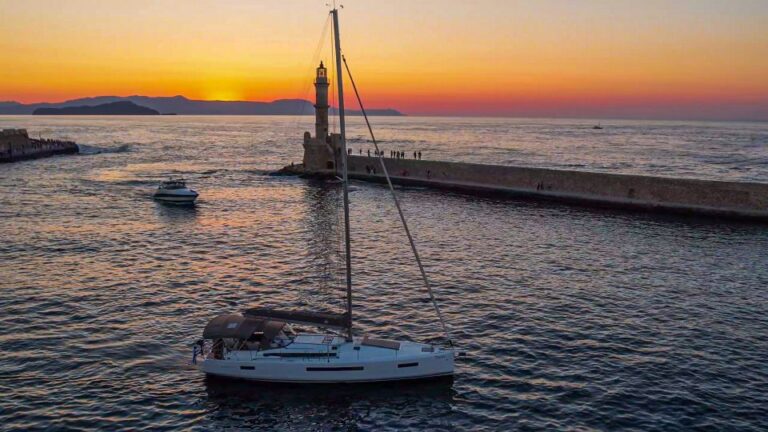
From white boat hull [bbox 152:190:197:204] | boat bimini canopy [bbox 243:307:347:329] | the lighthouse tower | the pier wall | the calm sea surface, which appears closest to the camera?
the calm sea surface

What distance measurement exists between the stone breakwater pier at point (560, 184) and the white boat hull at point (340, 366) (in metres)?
38.5

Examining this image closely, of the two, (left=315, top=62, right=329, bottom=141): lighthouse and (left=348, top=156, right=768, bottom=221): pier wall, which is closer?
(left=348, top=156, right=768, bottom=221): pier wall

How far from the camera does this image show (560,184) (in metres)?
56.7

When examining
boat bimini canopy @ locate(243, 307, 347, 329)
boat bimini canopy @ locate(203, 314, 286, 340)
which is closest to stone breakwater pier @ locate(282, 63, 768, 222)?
boat bimini canopy @ locate(243, 307, 347, 329)

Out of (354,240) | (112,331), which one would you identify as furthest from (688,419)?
(354,240)

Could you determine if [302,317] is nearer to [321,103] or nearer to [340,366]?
[340,366]

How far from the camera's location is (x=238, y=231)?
1779 inches

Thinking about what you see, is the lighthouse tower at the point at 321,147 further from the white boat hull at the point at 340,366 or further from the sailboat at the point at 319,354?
the white boat hull at the point at 340,366

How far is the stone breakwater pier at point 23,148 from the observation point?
319 feet

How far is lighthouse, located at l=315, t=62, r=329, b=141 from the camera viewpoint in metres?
78.5

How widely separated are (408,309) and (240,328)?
9687 mm

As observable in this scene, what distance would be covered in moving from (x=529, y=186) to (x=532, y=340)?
37795mm

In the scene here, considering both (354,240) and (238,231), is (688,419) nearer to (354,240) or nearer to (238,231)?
(354,240)

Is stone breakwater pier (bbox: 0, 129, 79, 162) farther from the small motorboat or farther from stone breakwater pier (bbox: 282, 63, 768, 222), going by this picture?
the small motorboat
